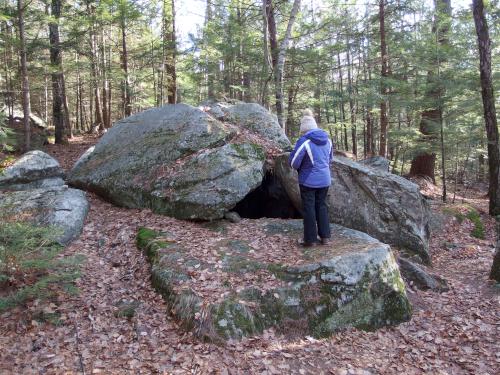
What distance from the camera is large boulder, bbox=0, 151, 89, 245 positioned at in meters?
7.24

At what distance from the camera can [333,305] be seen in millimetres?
5484

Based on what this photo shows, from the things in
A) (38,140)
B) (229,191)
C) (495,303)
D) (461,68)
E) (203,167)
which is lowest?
(495,303)

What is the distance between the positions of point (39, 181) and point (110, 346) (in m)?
6.40

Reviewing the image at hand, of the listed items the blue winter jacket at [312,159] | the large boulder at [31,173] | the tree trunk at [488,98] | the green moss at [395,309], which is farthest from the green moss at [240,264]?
the tree trunk at [488,98]

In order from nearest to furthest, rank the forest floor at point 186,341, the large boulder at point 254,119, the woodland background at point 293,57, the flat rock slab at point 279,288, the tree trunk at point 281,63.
Answer: the forest floor at point 186,341 < the flat rock slab at point 279,288 < the large boulder at point 254,119 < the tree trunk at point 281,63 < the woodland background at point 293,57

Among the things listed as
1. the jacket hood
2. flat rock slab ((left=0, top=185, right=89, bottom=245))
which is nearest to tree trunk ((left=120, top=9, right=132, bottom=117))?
flat rock slab ((left=0, top=185, right=89, bottom=245))

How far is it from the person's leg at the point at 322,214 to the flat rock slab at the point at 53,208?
4.79 metres

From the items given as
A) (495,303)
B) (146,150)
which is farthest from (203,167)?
(495,303)

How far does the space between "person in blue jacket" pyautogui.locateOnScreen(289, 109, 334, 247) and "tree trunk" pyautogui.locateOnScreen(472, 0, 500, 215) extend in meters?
8.31

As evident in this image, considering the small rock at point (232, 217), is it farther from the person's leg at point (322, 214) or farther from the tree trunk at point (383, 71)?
the tree trunk at point (383, 71)

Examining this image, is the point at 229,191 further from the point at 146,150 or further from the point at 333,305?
the point at 333,305

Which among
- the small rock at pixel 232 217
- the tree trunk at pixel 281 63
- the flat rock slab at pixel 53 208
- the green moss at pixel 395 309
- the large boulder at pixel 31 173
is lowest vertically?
the green moss at pixel 395 309

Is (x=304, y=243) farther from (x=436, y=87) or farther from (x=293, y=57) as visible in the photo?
(x=293, y=57)

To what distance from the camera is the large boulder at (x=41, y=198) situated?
285 inches
